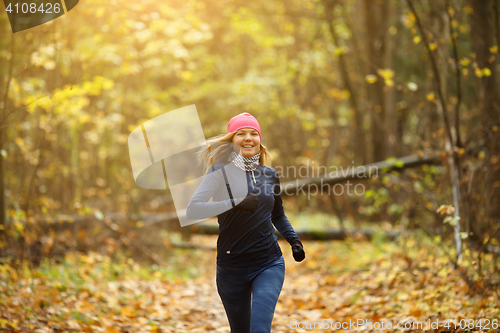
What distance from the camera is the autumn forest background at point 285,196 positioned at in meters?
5.58

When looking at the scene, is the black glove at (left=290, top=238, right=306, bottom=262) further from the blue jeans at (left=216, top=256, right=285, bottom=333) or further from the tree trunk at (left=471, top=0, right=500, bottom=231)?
the tree trunk at (left=471, top=0, right=500, bottom=231)

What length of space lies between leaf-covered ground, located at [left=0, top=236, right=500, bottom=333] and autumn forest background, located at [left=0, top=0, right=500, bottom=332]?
0.03 metres

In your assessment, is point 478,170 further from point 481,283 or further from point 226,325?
point 226,325

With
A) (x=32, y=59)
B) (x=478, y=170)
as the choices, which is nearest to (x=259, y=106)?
(x=32, y=59)

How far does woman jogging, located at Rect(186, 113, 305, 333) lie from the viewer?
314 centimetres

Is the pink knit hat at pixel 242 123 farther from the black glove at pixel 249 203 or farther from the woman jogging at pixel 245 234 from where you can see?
the black glove at pixel 249 203

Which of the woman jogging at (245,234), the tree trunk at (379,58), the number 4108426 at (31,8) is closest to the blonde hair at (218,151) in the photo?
the woman jogging at (245,234)

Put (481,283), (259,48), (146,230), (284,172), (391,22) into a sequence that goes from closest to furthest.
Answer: (481,283) → (146,230) → (391,22) → (284,172) → (259,48)

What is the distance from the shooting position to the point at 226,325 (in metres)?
5.64

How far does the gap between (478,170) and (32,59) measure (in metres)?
8.53

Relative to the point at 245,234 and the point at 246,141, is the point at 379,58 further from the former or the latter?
the point at 245,234

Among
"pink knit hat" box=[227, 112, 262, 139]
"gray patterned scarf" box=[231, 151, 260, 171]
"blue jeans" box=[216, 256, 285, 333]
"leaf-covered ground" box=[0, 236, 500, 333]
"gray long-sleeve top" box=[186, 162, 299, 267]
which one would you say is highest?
"pink knit hat" box=[227, 112, 262, 139]

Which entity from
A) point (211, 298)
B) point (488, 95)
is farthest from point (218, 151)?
point (488, 95)

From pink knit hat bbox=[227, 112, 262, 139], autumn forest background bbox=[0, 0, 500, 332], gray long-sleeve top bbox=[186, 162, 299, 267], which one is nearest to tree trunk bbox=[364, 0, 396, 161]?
autumn forest background bbox=[0, 0, 500, 332]
